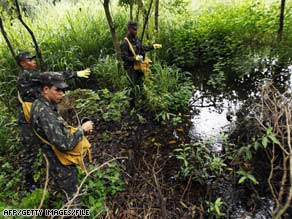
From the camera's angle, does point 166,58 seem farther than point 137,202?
Yes

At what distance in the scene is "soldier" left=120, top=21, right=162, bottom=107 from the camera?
4656 millimetres

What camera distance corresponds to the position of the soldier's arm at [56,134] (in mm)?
2432

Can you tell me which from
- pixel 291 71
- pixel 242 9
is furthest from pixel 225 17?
pixel 291 71

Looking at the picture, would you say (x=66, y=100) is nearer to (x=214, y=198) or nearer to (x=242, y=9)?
(x=214, y=198)

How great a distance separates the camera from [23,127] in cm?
367

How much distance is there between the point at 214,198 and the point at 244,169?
1.76 ft

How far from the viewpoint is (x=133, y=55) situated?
4.76 meters

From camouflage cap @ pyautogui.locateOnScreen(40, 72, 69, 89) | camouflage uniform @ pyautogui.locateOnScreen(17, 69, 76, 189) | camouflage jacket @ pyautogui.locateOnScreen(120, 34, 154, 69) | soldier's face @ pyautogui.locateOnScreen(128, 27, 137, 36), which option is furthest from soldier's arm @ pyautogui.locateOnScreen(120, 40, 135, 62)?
camouflage cap @ pyautogui.locateOnScreen(40, 72, 69, 89)

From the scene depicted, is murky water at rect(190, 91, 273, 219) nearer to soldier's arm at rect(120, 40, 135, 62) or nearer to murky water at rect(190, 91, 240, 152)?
murky water at rect(190, 91, 240, 152)

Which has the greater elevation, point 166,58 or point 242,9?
point 242,9

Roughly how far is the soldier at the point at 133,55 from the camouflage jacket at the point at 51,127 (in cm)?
239

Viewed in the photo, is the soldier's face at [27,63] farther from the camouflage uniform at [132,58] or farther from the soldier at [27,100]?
the camouflage uniform at [132,58]

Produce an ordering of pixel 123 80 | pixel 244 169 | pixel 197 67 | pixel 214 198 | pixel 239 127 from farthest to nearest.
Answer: pixel 197 67 < pixel 123 80 < pixel 239 127 < pixel 244 169 < pixel 214 198

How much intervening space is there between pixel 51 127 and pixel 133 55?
8.55ft
